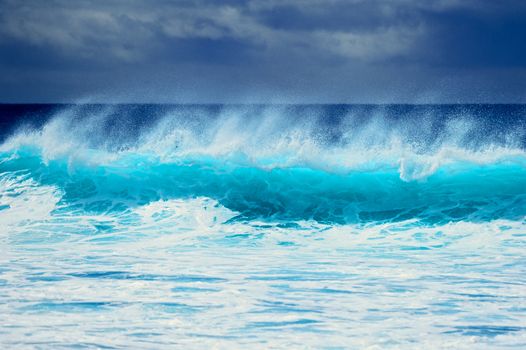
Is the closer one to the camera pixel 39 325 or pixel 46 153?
pixel 39 325

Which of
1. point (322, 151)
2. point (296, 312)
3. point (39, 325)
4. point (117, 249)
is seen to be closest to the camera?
point (39, 325)

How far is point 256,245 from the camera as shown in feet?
35.0

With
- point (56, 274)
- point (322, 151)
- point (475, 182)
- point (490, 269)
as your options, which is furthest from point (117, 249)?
point (475, 182)

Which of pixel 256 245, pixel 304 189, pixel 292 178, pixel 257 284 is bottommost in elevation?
pixel 257 284

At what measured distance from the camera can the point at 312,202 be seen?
13.3 meters

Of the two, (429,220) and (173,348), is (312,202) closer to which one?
(429,220)

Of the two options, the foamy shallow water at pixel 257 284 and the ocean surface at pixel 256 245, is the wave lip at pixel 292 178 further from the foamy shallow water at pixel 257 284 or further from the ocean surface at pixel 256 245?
the foamy shallow water at pixel 257 284

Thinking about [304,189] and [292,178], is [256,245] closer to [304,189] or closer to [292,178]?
[304,189]

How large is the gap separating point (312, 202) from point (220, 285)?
5.79 metres

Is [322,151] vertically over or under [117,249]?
over

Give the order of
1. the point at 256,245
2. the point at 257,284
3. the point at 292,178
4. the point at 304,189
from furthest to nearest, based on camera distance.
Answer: the point at 292,178, the point at 304,189, the point at 256,245, the point at 257,284

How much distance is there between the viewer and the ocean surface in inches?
242

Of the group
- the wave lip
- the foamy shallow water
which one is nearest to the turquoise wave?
the wave lip

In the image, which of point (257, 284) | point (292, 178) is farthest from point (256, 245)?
point (292, 178)
